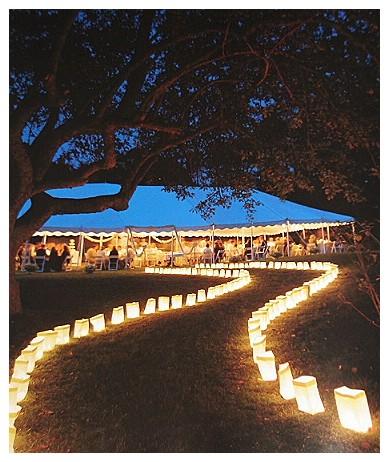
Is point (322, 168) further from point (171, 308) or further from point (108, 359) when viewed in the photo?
point (108, 359)

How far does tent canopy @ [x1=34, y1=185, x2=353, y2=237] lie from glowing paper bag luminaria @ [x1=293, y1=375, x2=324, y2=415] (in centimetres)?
1049

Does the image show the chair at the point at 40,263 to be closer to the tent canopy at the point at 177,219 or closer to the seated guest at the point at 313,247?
the tent canopy at the point at 177,219

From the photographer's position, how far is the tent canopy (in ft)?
43.4

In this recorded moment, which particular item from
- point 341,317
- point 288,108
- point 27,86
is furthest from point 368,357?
point 27,86

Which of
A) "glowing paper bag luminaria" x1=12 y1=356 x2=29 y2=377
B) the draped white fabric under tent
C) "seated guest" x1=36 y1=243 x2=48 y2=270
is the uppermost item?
the draped white fabric under tent

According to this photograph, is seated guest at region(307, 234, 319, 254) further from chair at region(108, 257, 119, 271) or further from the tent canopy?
chair at region(108, 257, 119, 271)

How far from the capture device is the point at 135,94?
485cm

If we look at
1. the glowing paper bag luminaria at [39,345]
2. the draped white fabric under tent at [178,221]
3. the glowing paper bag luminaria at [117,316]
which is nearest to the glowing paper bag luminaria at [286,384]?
the glowing paper bag luminaria at [39,345]

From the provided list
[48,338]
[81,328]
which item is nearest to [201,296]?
[81,328]

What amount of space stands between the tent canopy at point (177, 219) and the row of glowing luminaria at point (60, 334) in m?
6.70

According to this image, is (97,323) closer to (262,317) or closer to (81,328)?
(81,328)

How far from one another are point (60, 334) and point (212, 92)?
3.54m

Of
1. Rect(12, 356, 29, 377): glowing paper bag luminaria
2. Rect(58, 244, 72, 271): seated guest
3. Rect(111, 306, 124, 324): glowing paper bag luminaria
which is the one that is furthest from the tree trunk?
Rect(58, 244, 72, 271): seated guest
